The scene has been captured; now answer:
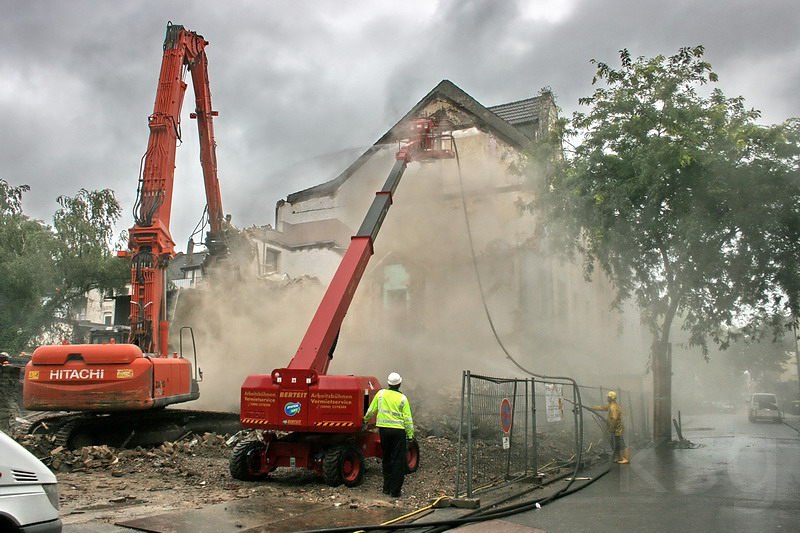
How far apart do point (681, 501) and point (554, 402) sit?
17.1 ft

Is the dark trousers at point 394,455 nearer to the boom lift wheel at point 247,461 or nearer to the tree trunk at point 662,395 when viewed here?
the boom lift wheel at point 247,461

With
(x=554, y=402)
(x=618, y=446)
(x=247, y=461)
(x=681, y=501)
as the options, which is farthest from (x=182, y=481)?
(x=618, y=446)

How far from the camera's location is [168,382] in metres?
12.3

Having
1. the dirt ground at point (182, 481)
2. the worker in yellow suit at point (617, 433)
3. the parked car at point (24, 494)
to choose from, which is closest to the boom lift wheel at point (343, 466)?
the dirt ground at point (182, 481)

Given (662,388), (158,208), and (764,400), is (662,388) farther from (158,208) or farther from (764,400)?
(764,400)

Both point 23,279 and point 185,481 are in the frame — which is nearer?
point 185,481

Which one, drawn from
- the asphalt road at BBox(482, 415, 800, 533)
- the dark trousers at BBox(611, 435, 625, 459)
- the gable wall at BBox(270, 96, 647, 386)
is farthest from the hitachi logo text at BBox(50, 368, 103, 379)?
the dark trousers at BBox(611, 435, 625, 459)

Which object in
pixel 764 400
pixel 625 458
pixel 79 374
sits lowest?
pixel 764 400

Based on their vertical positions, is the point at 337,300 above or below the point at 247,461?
above

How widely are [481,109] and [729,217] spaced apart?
11981mm

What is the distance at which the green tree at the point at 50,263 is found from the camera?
89.5 feet

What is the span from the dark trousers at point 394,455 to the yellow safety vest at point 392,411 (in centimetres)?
8

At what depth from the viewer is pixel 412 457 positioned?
423 inches

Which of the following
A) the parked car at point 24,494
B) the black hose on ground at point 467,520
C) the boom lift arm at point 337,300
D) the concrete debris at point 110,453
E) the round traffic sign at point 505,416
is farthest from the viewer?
the concrete debris at point 110,453
